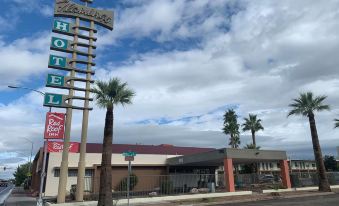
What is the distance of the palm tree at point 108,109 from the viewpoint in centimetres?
2289

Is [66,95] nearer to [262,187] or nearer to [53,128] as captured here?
[53,128]

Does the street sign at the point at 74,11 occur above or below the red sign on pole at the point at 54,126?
above

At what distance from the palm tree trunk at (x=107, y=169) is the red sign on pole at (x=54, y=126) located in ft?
10.8

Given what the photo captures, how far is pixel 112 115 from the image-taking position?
2448 cm

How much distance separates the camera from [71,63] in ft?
100

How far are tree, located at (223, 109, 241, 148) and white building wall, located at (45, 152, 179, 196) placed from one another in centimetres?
2037

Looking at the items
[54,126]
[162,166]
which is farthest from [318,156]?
[54,126]

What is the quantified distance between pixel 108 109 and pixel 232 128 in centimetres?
4364

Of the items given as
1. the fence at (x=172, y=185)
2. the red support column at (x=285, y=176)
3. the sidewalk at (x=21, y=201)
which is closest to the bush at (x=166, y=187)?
the fence at (x=172, y=185)

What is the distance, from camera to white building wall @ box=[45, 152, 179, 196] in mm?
39531

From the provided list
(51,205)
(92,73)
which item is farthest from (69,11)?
(51,205)

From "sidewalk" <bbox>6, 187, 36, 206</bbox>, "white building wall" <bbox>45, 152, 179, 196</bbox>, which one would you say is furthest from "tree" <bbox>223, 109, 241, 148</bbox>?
"sidewalk" <bbox>6, 187, 36, 206</bbox>

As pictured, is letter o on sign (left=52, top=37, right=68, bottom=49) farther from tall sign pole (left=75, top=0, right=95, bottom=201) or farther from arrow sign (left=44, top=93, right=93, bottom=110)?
arrow sign (left=44, top=93, right=93, bottom=110)

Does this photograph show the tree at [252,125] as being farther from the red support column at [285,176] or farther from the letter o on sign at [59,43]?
the letter o on sign at [59,43]
